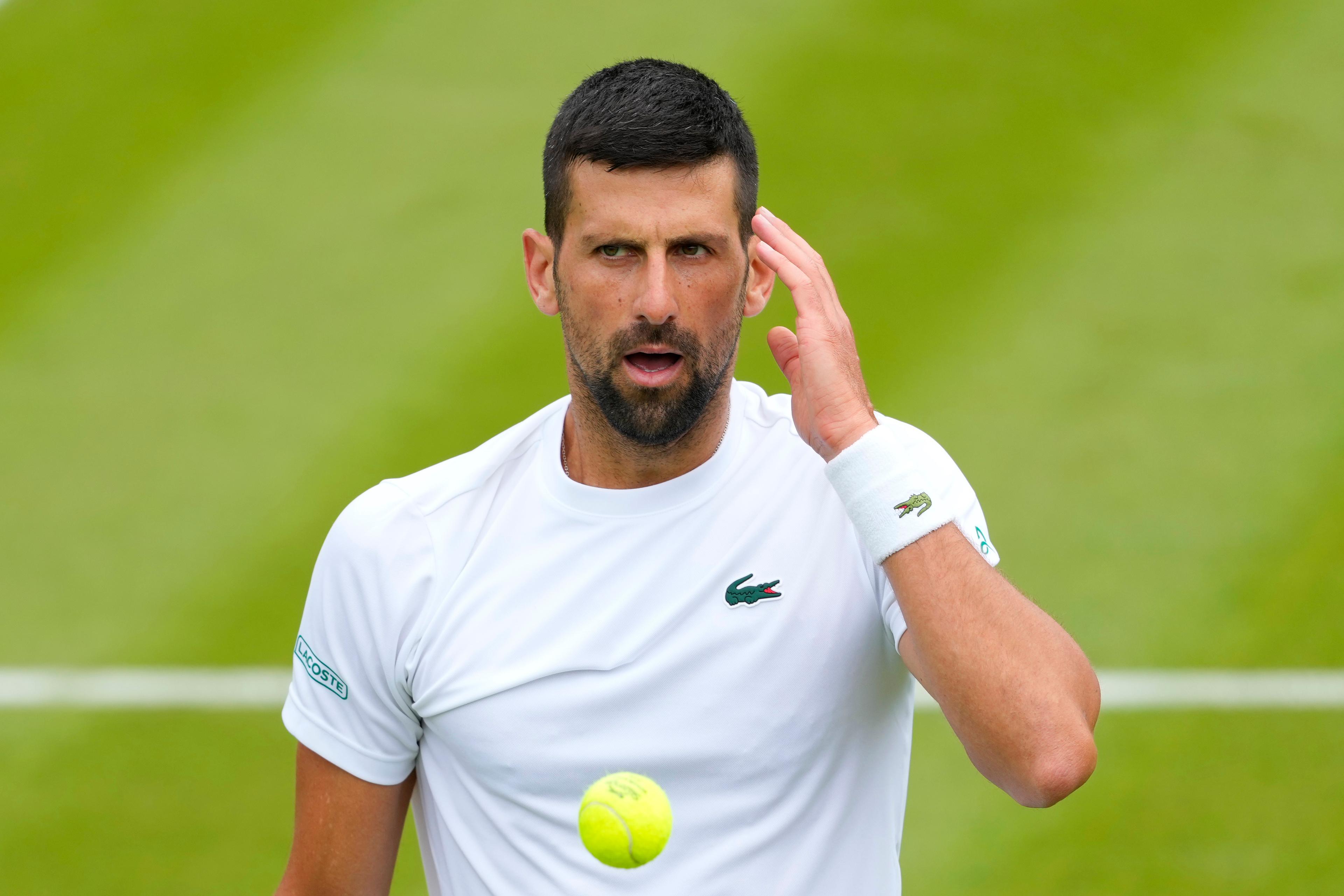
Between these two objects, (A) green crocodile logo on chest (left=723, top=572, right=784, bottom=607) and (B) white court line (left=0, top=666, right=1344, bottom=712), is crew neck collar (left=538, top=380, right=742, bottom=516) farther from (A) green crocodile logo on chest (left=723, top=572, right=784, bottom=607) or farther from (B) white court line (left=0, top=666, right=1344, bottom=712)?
(B) white court line (left=0, top=666, right=1344, bottom=712)

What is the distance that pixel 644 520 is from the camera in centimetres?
347

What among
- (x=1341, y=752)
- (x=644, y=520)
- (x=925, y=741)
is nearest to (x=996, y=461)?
(x=925, y=741)

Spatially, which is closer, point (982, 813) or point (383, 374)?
point (982, 813)

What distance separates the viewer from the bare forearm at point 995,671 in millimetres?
3029

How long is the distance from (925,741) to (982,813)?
0.42 m

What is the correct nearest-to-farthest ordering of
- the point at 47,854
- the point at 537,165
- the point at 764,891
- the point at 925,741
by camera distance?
the point at 764,891 → the point at 47,854 → the point at 925,741 → the point at 537,165

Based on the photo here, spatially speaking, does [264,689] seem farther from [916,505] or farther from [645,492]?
[916,505]

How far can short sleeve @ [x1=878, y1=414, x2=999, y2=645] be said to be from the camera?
327 centimetres

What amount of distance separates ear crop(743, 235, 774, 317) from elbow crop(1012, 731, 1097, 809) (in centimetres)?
115

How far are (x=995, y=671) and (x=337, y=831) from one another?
156 centimetres

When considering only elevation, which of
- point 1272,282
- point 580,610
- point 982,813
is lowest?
point 982,813

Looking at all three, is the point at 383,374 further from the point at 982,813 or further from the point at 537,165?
the point at 982,813

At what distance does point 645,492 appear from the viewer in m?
3.48

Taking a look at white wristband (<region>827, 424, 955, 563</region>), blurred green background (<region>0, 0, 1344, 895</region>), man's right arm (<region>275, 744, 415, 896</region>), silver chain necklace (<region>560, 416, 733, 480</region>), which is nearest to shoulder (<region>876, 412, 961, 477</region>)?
white wristband (<region>827, 424, 955, 563</region>)
